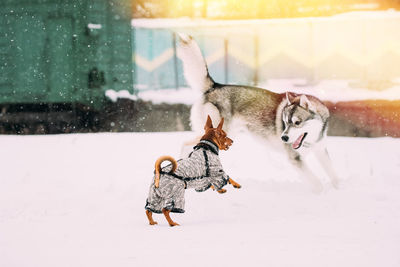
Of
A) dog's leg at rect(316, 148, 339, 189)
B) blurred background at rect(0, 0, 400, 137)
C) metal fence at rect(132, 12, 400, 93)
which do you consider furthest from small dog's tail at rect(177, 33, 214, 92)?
metal fence at rect(132, 12, 400, 93)

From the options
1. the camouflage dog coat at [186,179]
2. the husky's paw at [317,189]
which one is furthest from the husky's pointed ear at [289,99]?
the camouflage dog coat at [186,179]

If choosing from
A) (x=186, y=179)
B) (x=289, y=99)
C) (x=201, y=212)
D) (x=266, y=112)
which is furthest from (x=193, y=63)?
(x=186, y=179)

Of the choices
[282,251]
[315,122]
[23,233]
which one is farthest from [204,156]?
[315,122]

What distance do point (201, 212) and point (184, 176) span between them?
33.8 inches

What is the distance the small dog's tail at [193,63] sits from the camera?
17.4ft

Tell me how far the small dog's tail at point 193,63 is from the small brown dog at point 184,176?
1723 mm

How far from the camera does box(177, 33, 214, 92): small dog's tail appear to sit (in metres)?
5.30

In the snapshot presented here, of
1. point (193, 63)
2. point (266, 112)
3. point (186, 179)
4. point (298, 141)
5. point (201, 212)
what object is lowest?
point (201, 212)

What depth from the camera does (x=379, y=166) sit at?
6.25 meters

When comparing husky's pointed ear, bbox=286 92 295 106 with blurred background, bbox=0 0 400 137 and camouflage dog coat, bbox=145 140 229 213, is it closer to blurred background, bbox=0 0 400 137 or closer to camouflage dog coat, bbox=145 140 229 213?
camouflage dog coat, bbox=145 140 229 213

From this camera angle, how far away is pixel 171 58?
316 inches

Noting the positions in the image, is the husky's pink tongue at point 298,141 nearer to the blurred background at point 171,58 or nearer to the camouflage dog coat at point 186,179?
the camouflage dog coat at point 186,179

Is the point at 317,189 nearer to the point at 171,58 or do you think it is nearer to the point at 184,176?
the point at 184,176

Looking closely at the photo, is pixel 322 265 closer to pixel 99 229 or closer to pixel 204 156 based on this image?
pixel 204 156
